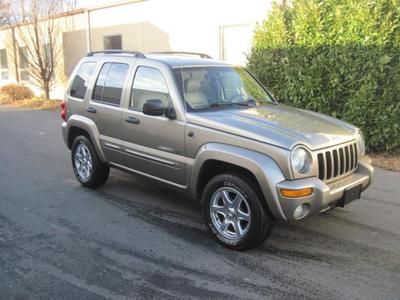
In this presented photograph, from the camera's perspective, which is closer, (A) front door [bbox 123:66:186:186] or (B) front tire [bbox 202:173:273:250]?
(B) front tire [bbox 202:173:273:250]

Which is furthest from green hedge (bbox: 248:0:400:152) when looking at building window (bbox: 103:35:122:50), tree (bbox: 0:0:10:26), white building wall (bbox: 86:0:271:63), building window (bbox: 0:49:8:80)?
building window (bbox: 0:49:8:80)

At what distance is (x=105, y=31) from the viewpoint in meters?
16.6

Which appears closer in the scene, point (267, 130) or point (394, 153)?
point (267, 130)

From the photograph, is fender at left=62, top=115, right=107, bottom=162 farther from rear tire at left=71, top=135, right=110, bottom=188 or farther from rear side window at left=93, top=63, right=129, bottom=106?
rear side window at left=93, top=63, right=129, bottom=106

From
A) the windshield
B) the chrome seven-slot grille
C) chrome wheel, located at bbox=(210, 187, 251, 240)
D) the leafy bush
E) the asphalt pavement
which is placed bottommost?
the asphalt pavement

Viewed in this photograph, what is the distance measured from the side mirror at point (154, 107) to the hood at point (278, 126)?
0.32 meters

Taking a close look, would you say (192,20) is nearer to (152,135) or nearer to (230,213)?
(152,135)

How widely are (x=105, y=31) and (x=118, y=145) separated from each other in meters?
12.1

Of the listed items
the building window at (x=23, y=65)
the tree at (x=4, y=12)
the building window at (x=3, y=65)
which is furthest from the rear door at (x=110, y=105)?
the building window at (x=3, y=65)

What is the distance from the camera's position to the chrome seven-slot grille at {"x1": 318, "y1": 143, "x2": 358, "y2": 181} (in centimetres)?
410

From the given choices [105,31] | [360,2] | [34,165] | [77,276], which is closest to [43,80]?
[105,31]

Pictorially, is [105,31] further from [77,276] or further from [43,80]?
[77,276]

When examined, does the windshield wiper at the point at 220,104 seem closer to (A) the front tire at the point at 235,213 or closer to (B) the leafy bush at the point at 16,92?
(A) the front tire at the point at 235,213

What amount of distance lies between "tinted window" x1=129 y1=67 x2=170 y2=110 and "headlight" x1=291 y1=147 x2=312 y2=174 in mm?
1606
